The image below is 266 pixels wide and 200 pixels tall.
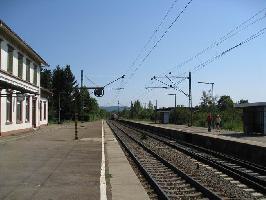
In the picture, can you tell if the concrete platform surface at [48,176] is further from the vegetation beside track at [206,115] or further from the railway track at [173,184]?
the vegetation beside track at [206,115]

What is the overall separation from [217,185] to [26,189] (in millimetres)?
4897

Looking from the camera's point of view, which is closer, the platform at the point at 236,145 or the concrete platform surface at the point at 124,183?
the concrete platform surface at the point at 124,183

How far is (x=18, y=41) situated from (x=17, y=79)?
2629 millimetres

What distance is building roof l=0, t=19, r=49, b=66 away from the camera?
28.1m

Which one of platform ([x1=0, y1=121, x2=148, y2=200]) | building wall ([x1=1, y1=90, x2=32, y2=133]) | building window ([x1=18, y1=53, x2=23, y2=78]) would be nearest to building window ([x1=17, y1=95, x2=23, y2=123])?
building wall ([x1=1, y1=90, x2=32, y2=133])

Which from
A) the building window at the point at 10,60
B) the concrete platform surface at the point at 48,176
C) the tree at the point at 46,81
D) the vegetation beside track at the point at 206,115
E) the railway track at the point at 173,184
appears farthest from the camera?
the tree at the point at 46,81

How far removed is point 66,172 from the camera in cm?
1420

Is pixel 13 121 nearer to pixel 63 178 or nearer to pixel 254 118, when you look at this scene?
pixel 254 118

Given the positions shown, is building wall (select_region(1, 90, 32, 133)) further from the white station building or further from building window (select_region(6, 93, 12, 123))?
building window (select_region(6, 93, 12, 123))

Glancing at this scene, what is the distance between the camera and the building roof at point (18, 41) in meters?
28.1

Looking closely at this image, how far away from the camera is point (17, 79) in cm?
3341

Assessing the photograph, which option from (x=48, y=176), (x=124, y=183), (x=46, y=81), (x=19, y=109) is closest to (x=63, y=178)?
(x=48, y=176)

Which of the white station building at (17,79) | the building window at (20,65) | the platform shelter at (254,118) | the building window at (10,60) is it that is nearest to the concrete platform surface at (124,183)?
the white station building at (17,79)

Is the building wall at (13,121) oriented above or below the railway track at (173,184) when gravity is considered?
above
